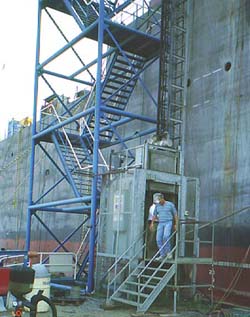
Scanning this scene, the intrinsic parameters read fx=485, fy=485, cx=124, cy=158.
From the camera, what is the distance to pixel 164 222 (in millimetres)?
12266

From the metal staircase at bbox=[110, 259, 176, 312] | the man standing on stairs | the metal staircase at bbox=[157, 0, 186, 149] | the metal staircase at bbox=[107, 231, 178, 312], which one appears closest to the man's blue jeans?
the man standing on stairs

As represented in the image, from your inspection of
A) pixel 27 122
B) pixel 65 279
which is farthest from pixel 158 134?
pixel 27 122

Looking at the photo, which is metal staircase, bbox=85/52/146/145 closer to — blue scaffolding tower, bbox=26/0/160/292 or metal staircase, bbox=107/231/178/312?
blue scaffolding tower, bbox=26/0/160/292

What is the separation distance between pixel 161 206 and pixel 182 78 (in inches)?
209

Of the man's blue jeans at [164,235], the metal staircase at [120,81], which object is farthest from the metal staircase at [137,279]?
the metal staircase at [120,81]

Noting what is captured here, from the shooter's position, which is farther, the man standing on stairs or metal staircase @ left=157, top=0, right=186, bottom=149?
metal staircase @ left=157, top=0, right=186, bottom=149

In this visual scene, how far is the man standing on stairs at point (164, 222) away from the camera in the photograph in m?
12.1

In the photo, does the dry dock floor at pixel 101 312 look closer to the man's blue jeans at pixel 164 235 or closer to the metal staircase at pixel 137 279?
the metal staircase at pixel 137 279

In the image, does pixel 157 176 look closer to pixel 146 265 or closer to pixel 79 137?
A: pixel 146 265

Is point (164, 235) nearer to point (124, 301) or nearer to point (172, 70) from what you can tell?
point (124, 301)

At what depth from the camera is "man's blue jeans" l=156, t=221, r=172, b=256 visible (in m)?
12.1

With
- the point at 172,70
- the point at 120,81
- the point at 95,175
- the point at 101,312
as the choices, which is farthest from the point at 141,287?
the point at 120,81

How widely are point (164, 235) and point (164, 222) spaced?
33cm

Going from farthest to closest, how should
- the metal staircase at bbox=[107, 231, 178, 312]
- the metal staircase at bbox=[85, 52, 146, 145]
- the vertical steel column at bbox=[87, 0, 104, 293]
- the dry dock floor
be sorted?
the metal staircase at bbox=[85, 52, 146, 145]
the vertical steel column at bbox=[87, 0, 104, 293]
the metal staircase at bbox=[107, 231, 178, 312]
the dry dock floor
